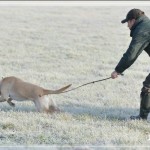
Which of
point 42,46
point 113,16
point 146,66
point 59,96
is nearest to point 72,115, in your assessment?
point 59,96

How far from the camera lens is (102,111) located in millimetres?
9062

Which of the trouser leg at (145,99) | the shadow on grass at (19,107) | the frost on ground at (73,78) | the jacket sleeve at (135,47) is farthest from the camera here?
the shadow on grass at (19,107)

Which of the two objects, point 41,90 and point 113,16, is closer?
point 41,90

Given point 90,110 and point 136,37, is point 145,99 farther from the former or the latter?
point 90,110

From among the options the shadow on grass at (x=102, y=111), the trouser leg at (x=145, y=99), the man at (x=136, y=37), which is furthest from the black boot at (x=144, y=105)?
the man at (x=136, y=37)

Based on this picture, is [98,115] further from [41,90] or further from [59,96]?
[59,96]

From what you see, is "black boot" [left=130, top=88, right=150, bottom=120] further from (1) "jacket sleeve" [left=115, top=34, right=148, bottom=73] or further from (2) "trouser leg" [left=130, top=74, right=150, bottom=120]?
(1) "jacket sleeve" [left=115, top=34, right=148, bottom=73]

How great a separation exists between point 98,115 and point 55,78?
4.11 meters

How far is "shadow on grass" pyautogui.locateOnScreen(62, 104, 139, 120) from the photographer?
8.59 m

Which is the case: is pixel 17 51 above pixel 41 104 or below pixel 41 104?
below

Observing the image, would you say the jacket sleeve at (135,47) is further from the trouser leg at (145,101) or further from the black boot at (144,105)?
the black boot at (144,105)

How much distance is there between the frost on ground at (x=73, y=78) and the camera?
6.91 meters

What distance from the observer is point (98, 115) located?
8609 mm

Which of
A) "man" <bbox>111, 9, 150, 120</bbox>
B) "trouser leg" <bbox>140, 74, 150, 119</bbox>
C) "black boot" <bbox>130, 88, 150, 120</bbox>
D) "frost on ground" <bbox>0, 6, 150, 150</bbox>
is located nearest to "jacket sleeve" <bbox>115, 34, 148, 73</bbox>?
"man" <bbox>111, 9, 150, 120</bbox>
